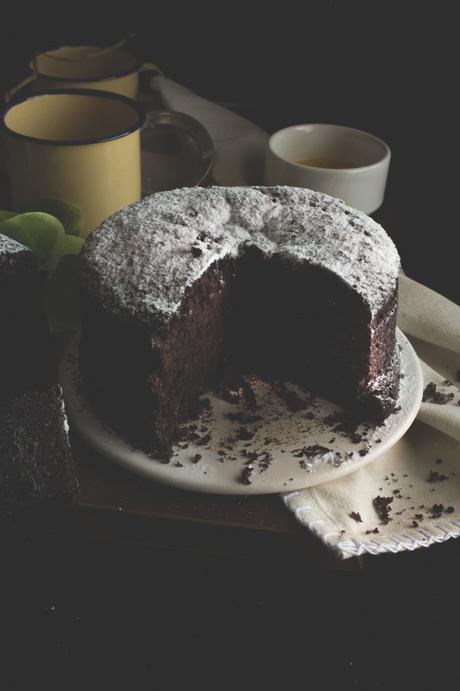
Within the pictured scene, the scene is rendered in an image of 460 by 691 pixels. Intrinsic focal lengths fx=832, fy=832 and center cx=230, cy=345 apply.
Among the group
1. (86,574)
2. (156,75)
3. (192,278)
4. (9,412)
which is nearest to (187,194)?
(192,278)

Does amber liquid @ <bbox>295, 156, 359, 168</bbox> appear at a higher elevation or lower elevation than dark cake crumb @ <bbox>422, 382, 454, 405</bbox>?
higher

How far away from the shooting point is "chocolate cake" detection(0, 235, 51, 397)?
3.94 feet

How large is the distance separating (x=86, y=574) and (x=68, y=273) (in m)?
0.54

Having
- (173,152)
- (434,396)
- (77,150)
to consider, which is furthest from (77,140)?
(434,396)

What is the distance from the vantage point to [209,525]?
1273mm

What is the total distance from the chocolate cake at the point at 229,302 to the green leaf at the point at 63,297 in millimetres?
100

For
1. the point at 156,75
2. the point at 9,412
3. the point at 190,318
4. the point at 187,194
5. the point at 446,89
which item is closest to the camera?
the point at 9,412

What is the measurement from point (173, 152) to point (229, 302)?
0.79m

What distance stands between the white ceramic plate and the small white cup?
21.8 inches

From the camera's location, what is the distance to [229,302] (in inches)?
60.8

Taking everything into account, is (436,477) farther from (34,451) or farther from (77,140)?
(77,140)

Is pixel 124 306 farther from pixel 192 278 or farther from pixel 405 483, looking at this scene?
pixel 405 483

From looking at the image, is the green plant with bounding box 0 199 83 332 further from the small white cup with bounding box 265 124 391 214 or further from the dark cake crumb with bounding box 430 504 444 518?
the dark cake crumb with bounding box 430 504 444 518

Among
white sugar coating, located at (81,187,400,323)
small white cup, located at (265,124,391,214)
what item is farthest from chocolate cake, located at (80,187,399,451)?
small white cup, located at (265,124,391,214)
